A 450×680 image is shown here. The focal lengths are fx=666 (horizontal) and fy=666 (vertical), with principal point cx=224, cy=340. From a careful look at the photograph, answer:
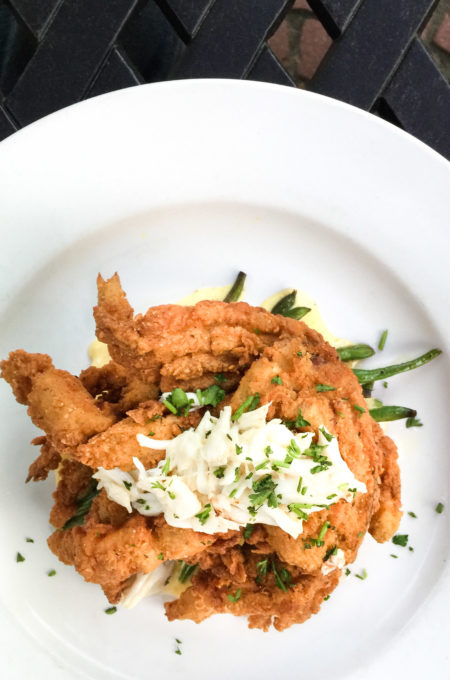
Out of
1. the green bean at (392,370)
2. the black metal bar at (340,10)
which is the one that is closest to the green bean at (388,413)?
the green bean at (392,370)

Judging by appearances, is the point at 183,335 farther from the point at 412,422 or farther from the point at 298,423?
the point at 412,422

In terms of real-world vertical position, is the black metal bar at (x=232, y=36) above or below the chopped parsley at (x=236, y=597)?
above

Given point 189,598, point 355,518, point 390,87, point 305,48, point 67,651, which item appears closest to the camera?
point 355,518

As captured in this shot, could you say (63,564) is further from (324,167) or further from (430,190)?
(430,190)

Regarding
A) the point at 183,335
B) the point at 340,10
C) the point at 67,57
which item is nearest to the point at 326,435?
the point at 183,335

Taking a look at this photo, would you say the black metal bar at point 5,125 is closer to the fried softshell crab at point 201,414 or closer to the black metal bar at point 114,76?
the black metal bar at point 114,76

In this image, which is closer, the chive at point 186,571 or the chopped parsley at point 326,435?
the chopped parsley at point 326,435

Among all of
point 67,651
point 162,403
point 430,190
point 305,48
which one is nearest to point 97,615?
point 67,651
